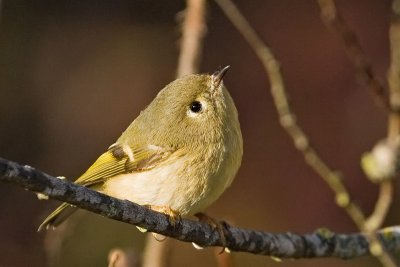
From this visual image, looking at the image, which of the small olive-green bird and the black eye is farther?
the black eye

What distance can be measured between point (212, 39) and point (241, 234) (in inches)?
123

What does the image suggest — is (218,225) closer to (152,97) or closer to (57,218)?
(57,218)

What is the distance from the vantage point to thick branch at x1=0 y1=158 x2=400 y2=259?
2.27 metres

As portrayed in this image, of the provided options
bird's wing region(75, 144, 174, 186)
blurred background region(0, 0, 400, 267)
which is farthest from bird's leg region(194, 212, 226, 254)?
blurred background region(0, 0, 400, 267)

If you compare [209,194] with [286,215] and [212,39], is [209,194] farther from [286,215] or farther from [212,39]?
[212,39]

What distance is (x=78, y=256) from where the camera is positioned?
18.3ft

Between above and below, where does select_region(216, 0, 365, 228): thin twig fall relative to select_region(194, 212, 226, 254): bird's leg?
above

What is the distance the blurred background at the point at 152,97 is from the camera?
541 cm

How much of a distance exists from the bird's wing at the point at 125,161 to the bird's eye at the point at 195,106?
0.70 ft

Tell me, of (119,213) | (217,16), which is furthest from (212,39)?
(119,213)

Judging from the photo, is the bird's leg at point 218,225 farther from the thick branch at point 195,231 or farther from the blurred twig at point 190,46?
the blurred twig at point 190,46

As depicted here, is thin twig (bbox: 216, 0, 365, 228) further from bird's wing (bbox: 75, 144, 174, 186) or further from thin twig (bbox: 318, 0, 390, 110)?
bird's wing (bbox: 75, 144, 174, 186)

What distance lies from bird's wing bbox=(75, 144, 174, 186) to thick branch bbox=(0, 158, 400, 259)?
333 mm

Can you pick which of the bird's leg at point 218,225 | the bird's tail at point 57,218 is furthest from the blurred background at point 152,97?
the bird's leg at point 218,225
